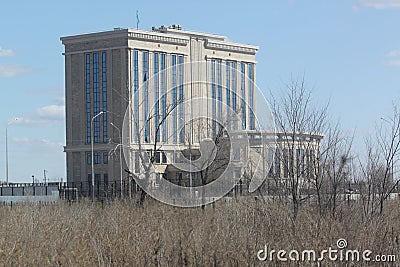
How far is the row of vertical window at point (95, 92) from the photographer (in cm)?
8044

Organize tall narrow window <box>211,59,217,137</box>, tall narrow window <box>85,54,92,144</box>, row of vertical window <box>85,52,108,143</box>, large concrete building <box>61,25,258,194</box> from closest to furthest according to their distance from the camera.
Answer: tall narrow window <box>211,59,217,137</box> < large concrete building <box>61,25,258,194</box> < row of vertical window <box>85,52,108,143</box> < tall narrow window <box>85,54,92,144</box>

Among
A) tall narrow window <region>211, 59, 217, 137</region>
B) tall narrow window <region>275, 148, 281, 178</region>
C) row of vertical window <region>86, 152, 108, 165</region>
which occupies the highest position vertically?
tall narrow window <region>211, 59, 217, 137</region>

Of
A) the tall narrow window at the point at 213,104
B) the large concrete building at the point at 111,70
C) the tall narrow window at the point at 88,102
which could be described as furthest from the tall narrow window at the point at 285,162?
the tall narrow window at the point at 88,102

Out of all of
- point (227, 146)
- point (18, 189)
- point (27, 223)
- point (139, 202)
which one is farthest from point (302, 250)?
point (18, 189)

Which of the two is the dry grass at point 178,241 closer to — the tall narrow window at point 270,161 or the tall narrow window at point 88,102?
the tall narrow window at point 270,161

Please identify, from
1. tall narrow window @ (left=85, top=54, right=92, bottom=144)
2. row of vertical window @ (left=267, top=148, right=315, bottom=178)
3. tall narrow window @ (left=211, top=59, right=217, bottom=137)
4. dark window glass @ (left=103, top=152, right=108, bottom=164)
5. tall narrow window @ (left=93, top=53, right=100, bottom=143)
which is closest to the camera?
row of vertical window @ (left=267, top=148, right=315, bottom=178)

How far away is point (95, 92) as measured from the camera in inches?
3238

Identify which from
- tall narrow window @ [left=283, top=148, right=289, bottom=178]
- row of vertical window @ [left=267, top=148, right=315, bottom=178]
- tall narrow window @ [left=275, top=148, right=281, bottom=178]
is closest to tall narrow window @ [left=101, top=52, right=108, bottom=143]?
tall narrow window @ [left=275, top=148, right=281, bottom=178]

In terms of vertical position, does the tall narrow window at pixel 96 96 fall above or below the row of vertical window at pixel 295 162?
above

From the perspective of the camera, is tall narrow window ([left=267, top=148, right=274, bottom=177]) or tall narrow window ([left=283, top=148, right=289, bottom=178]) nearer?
tall narrow window ([left=283, top=148, right=289, bottom=178])

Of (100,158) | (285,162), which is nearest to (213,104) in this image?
(285,162)

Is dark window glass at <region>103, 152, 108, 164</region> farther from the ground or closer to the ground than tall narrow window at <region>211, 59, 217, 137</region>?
closer to the ground

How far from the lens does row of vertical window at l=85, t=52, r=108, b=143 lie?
80.4 m

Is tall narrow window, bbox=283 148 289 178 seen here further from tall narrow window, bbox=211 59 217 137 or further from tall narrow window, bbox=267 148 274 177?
tall narrow window, bbox=211 59 217 137
